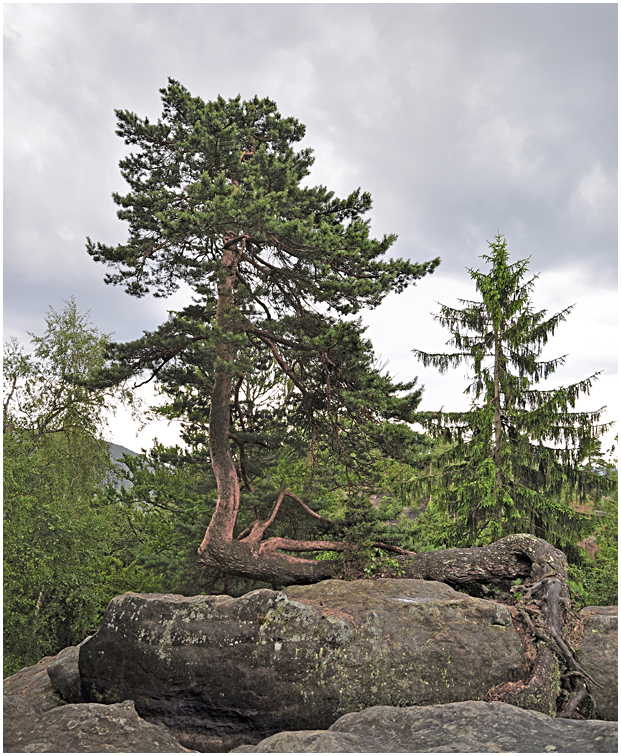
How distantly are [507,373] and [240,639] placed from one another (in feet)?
30.8

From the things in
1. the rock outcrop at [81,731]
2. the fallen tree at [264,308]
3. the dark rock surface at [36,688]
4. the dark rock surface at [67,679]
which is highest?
the fallen tree at [264,308]

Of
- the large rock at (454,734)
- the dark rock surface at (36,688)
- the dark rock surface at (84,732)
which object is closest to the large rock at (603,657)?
the large rock at (454,734)

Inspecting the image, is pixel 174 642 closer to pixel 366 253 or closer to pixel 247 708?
pixel 247 708

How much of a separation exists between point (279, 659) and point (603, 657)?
4.32 metres

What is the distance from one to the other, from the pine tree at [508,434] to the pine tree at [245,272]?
190 inches

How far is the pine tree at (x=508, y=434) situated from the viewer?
11.5m

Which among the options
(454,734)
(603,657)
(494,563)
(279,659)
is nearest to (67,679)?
(279,659)

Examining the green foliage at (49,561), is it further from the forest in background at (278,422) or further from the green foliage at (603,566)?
the green foliage at (603,566)

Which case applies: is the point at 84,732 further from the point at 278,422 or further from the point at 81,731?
the point at 278,422

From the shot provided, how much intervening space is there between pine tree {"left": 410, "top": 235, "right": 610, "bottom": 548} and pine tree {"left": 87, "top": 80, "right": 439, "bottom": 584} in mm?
4830

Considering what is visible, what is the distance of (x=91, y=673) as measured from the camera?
20.5 ft

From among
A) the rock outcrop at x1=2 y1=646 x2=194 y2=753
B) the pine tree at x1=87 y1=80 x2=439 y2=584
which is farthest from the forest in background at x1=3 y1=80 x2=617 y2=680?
the rock outcrop at x1=2 y1=646 x2=194 y2=753

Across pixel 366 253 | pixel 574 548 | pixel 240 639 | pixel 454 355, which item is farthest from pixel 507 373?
pixel 240 639

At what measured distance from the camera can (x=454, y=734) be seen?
4.37 metres
